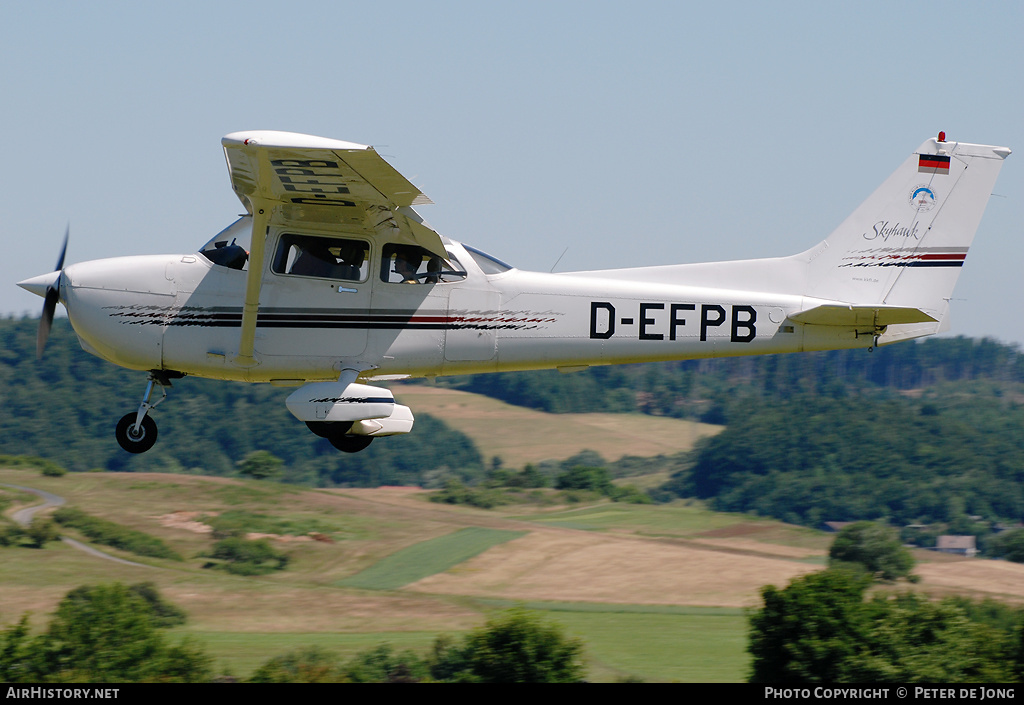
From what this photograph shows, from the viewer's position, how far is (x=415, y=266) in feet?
33.6

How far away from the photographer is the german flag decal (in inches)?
448

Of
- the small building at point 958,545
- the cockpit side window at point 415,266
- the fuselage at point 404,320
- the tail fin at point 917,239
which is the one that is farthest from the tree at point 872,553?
the cockpit side window at point 415,266

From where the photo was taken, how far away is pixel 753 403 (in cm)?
11319

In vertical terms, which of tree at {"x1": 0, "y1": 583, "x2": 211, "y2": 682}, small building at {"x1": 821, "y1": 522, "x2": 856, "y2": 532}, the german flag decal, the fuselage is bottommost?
tree at {"x1": 0, "y1": 583, "x2": 211, "y2": 682}

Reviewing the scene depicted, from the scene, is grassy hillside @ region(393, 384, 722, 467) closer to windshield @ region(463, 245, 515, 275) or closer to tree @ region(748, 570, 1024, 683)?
tree @ region(748, 570, 1024, 683)

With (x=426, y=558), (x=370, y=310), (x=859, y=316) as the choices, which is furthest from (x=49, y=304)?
(x=426, y=558)

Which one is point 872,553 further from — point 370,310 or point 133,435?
Answer: point 133,435

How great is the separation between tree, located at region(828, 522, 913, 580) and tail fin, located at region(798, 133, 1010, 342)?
2307 inches

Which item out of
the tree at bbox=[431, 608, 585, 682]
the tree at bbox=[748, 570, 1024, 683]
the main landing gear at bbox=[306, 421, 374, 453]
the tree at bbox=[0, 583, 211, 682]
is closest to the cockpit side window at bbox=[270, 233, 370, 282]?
the main landing gear at bbox=[306, 421, 374, 453]

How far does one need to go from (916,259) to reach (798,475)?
9375cm

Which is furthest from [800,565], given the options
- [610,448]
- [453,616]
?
[610,448]

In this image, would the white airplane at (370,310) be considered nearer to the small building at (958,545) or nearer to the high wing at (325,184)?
the high wing at (325,184)

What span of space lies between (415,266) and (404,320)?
53cm

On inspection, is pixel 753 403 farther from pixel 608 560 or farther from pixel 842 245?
pixel 842 245
